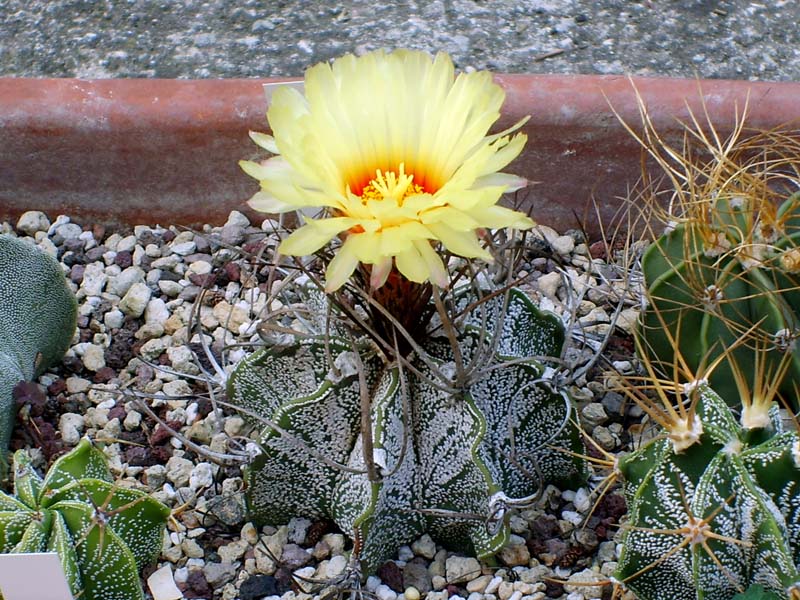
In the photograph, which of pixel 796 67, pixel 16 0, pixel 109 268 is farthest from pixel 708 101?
pixel 16 0

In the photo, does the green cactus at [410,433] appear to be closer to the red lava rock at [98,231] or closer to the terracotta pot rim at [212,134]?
the terracotta pot rim at [212,134]

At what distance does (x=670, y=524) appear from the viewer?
3.08 feet

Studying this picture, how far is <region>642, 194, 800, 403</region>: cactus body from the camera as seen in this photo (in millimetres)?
1068

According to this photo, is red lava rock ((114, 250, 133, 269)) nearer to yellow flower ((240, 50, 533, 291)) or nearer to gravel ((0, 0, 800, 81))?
gravel ((0, 0, 800, 81))

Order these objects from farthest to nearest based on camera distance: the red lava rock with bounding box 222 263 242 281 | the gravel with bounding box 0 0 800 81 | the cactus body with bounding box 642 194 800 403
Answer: the gravel with bounding box 0 0 800 81, the red lava rock with bounding box 222 263 242 281, the cactus body with bounding box 642 194 800 403

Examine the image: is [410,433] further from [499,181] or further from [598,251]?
[598,251]

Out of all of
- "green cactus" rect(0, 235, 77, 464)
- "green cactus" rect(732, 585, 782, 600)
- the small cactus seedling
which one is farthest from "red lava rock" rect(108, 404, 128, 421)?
"green cactus" rect(732, 585, 782, 600)

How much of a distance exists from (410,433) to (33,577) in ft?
1.22

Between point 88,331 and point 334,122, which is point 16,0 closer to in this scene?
point 88,331

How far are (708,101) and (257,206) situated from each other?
759mm

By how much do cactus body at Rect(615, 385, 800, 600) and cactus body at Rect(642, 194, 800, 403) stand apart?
0.44ft

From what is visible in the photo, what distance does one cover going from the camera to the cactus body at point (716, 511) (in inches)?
35.4

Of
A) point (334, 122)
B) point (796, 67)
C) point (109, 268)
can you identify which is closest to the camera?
point (334, 122)

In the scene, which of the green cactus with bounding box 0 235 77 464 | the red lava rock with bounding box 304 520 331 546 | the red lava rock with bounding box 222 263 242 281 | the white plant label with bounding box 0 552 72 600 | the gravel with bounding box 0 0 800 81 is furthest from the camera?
the gravel with bounding box 0 0 800 81
